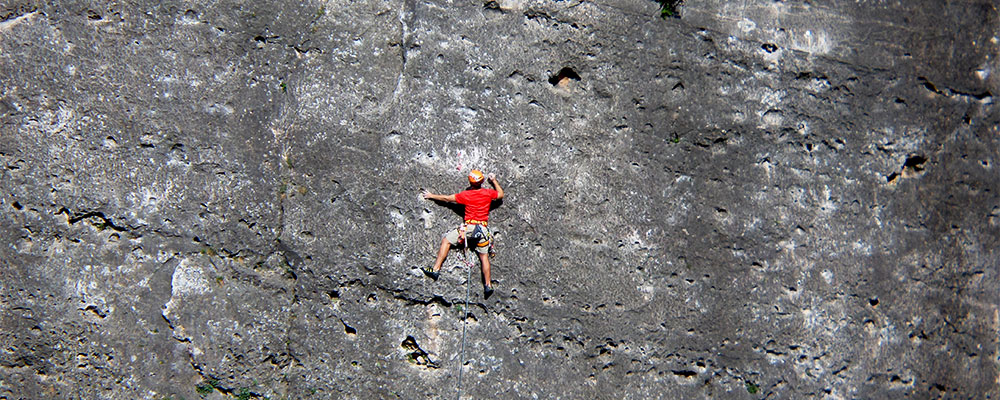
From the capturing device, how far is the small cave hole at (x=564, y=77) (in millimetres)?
2775

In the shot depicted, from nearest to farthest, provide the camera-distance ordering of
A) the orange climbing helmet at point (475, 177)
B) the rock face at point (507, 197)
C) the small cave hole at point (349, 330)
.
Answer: the orange climbing helmet at point (475, 177) → the rock face at point (507, 197) → the small cave hole at point (349, 330)

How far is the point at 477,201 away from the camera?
8.70ft

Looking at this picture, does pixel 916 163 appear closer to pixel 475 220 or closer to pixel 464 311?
pixel 475 220

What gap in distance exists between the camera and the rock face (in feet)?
8.93

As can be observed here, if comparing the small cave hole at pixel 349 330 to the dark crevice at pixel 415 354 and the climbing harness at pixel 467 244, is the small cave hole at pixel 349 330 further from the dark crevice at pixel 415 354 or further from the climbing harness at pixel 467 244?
the climbing harness at pixel 467 244

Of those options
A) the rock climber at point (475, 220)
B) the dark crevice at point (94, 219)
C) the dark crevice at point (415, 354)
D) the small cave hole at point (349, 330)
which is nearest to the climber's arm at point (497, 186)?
the rock climber at point (475, 220)

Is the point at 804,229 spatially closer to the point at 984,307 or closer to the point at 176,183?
the point at 984,307

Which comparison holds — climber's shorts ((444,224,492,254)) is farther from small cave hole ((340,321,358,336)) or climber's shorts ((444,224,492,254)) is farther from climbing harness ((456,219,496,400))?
small cave hole ((340,321,358,336))

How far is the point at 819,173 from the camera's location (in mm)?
2885

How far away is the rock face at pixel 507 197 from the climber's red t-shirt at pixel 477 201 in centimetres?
14

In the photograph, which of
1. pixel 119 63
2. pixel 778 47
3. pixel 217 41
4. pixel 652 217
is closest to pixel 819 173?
pixel 778 47

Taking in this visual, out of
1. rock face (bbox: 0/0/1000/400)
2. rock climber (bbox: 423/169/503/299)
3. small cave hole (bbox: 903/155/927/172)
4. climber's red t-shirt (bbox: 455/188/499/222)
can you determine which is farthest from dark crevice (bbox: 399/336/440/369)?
small cave hole (bbox: 903/155/927/172)

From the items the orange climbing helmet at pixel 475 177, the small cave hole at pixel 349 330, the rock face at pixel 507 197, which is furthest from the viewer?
the small cave hole at pixel 349 330

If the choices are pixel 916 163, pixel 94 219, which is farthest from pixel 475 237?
pixel 916 163
